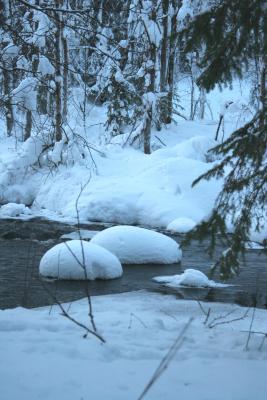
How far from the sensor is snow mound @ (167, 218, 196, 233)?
1445 centimetres


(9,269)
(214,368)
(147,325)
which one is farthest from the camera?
(9,269)

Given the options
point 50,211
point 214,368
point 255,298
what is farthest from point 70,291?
point 50,211

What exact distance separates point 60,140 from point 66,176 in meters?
1.38

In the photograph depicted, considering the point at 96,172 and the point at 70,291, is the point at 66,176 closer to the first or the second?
the point at 96,172

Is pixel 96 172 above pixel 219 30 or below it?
below

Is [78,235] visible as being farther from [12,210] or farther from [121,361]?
[121,361]

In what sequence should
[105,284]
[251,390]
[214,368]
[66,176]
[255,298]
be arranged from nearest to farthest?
[251,390], [214,368], [255,298], [105,284], [66,176]

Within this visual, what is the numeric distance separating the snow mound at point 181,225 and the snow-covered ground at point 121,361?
8622 mm

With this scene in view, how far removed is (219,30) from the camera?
4.43 metres

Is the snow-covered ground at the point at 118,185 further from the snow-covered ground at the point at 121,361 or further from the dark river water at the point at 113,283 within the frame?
the snow-covered ground at the point at 121,361

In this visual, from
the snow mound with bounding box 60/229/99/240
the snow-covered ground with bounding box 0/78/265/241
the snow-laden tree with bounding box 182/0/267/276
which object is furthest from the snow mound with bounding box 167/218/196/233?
the snow-laden tree with bounding box 182/0/267/276

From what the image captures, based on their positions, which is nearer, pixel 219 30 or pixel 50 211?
pixel 219 30

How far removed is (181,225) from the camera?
14.6m

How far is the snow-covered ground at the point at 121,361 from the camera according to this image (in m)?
3.43
